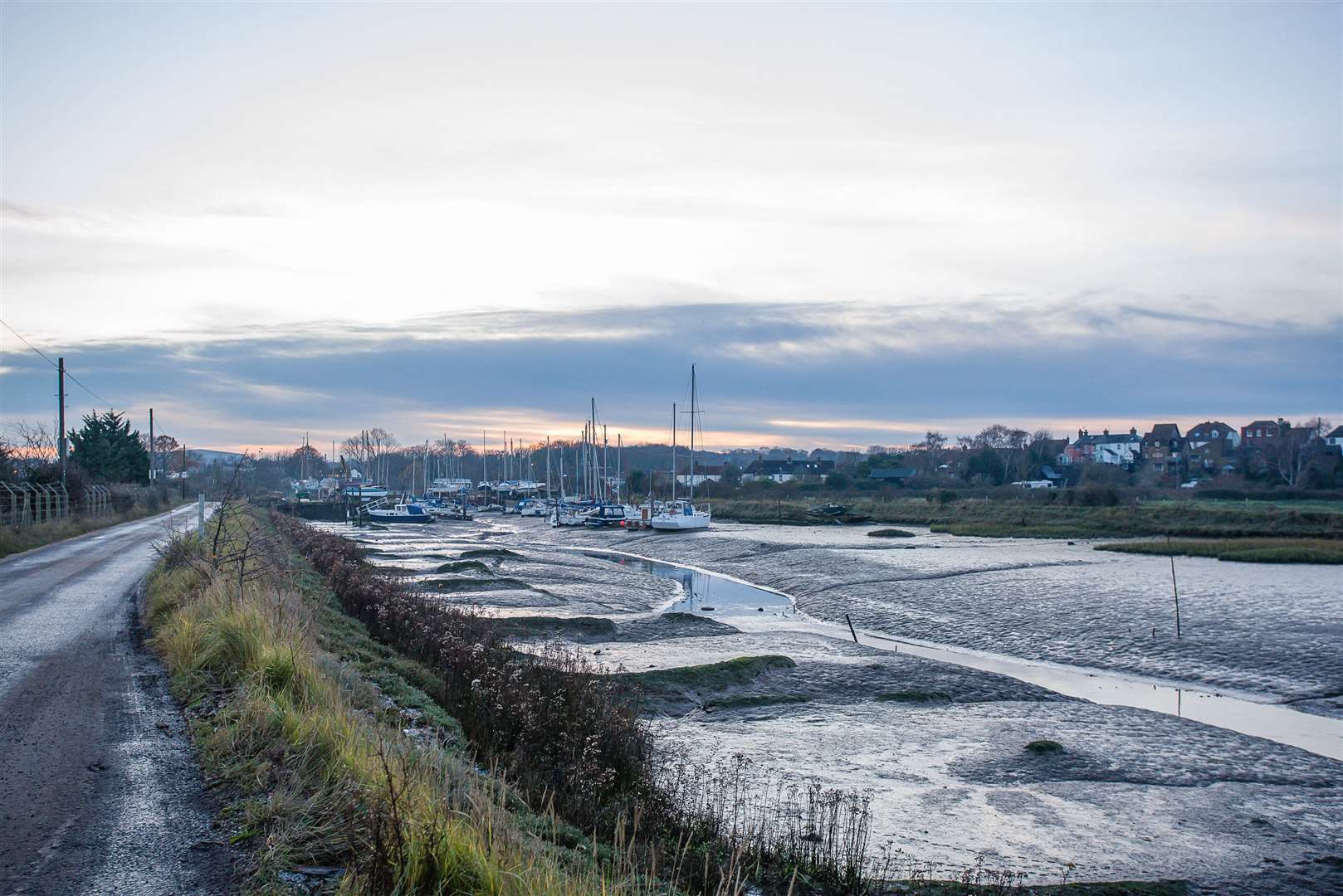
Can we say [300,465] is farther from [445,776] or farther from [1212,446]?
[445,776]

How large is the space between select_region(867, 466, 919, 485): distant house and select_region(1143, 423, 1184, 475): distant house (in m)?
29.1

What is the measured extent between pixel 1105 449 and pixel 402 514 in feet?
371

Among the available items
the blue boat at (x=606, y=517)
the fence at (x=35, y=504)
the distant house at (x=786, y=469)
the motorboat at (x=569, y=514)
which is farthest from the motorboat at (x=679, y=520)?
the distant house at (x=786, y=469)

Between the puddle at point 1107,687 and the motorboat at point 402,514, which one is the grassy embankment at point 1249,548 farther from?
the motorboat at point 402,514

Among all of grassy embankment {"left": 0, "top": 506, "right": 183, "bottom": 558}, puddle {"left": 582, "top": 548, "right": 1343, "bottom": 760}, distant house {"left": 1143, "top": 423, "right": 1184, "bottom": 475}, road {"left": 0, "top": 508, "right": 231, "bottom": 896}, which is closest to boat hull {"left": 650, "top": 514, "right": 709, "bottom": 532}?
grassy embankment {"left": 0, "top": 506, "right": 183, "bottom": 558}

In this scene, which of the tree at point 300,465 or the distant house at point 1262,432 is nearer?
the distant house at point 1262,432

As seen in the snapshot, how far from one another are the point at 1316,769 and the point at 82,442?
73.0m

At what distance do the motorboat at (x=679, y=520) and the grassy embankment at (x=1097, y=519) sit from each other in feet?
27.3

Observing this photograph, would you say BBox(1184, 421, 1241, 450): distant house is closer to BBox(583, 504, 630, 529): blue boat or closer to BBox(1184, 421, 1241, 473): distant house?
BBox(1184, 421, 1241, 473): distant house

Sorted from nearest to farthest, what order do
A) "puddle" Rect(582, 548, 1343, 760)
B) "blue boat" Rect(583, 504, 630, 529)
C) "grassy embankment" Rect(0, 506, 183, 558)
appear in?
"puddle" Rect(582, 548, 1343, 760), "grassy embankment" Rect(0, 506, 183, 558), "blue boat" Rect(583, 504, 630, 529)

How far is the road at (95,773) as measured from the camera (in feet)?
18.2

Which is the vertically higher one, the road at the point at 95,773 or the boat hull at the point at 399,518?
the road at the point at 95,773

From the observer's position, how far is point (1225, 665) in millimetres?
20000

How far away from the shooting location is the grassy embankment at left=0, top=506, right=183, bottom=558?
2764 cm
